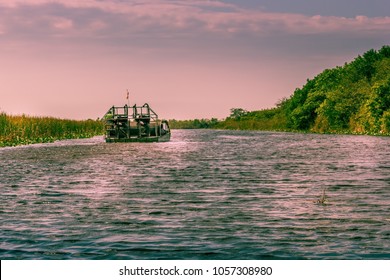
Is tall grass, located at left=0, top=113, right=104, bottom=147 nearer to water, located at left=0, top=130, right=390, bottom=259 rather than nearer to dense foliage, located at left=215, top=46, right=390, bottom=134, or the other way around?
water, located at left=0, top=130, right=390, bottom=259

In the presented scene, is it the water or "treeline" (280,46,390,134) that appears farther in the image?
"treeline" (280,46,390,134)

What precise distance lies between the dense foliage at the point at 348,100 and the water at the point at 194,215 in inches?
2782

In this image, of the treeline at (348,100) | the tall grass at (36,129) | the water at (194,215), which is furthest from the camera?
the treeline at (348,100)

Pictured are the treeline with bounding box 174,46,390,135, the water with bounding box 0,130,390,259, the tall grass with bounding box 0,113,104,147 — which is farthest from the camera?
the treeline with bounding box 174,46,390,135

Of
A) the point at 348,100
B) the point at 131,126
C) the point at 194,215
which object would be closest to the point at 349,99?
the point at 348,100

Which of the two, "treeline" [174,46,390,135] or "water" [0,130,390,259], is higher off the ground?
"treeline" [174,46,390,135]

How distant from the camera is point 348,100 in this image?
390 feet

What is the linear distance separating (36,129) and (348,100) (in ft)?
202

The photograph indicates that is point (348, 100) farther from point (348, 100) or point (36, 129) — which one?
point (36, 129)

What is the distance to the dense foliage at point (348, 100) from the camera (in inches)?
4003

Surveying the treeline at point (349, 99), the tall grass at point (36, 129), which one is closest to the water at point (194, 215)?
the tall grass at point (36, 129)

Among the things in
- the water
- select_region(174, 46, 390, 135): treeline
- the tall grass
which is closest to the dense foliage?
select_region(174, 46, 390, 135): treeline

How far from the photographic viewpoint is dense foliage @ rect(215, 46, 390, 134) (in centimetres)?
10168

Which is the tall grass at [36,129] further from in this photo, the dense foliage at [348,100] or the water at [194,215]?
the dense foliage at [348,100]
